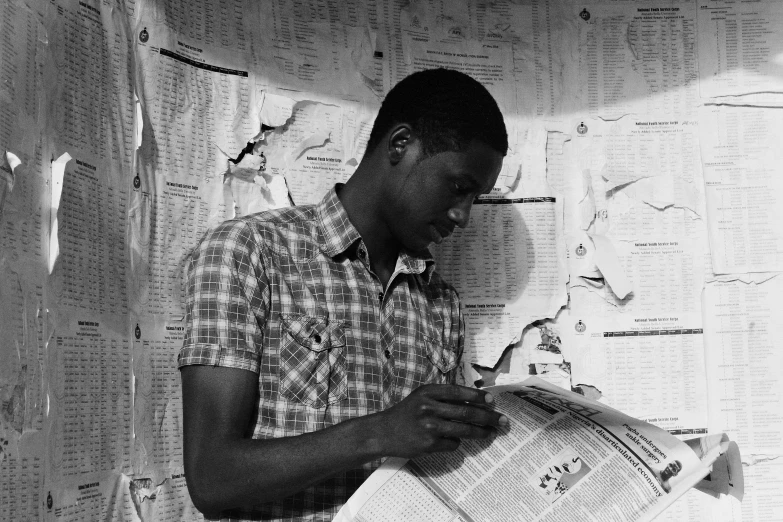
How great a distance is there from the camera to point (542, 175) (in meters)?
1.67

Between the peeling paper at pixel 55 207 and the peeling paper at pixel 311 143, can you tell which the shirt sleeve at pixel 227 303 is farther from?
the peeling paper at pixel 311 143

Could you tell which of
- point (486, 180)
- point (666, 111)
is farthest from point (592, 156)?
point (486, 180)

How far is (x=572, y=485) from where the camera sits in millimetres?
981

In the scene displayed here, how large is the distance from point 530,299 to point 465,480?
0.68 meters

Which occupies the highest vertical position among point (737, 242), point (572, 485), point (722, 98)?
point (722, 98)

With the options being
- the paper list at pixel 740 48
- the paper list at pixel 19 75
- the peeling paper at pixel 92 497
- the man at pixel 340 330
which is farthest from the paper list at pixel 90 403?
the paper list at pixel 740 48

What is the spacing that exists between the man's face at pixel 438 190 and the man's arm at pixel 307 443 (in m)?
0.31

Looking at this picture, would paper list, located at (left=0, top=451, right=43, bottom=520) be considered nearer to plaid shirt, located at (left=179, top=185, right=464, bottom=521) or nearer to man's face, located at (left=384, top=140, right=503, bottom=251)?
plaid shirt, located at (left=179, top=185, right=464, bottom=521)

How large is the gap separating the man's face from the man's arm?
1.01ft

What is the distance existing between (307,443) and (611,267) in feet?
2.84

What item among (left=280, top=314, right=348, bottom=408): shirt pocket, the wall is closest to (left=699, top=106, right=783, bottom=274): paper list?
the wall

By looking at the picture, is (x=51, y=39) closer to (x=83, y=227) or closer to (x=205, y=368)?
(x=83, y=227)

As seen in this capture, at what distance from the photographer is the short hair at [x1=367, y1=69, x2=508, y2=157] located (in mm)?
1211

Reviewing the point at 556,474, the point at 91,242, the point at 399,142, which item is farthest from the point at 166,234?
the point at 556,474
